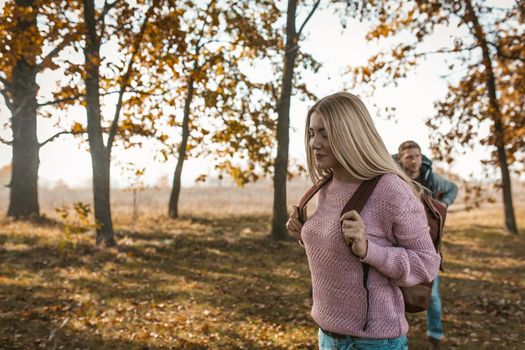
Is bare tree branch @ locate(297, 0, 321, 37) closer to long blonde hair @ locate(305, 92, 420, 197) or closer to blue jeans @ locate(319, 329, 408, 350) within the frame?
long blonde hair @ locate(305, 92, 420, 197)

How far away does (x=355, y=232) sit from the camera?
7.35 ft

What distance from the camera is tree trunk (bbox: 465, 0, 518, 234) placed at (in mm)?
14875

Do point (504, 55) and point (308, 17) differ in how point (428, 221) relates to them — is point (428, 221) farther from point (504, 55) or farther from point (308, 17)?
point (504, 55)

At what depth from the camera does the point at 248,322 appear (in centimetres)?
765

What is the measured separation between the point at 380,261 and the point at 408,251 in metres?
0.19

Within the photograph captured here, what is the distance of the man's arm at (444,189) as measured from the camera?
6.06 m

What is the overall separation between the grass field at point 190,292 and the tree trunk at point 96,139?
73 cm

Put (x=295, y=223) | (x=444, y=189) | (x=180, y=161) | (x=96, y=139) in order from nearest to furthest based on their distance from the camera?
1. (x=295, y=223)
2. (x=444, y=189)
3. (x=96, y=139)
4. (x=180, y=161)

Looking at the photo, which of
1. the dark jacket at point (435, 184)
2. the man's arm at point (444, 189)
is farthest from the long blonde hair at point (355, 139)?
the man's arm at point (444, 189)

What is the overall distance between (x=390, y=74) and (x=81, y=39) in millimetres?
9880

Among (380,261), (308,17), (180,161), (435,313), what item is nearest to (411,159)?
(435,313)

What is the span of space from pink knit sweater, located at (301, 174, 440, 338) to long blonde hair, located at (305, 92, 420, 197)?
94 mm

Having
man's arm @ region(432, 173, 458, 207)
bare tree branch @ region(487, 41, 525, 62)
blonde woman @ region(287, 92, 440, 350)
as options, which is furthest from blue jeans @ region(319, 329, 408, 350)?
bare tree branch @ region(487, 41, 525, 62)

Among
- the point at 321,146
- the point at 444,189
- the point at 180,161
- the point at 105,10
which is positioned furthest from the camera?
the point at 180,161
